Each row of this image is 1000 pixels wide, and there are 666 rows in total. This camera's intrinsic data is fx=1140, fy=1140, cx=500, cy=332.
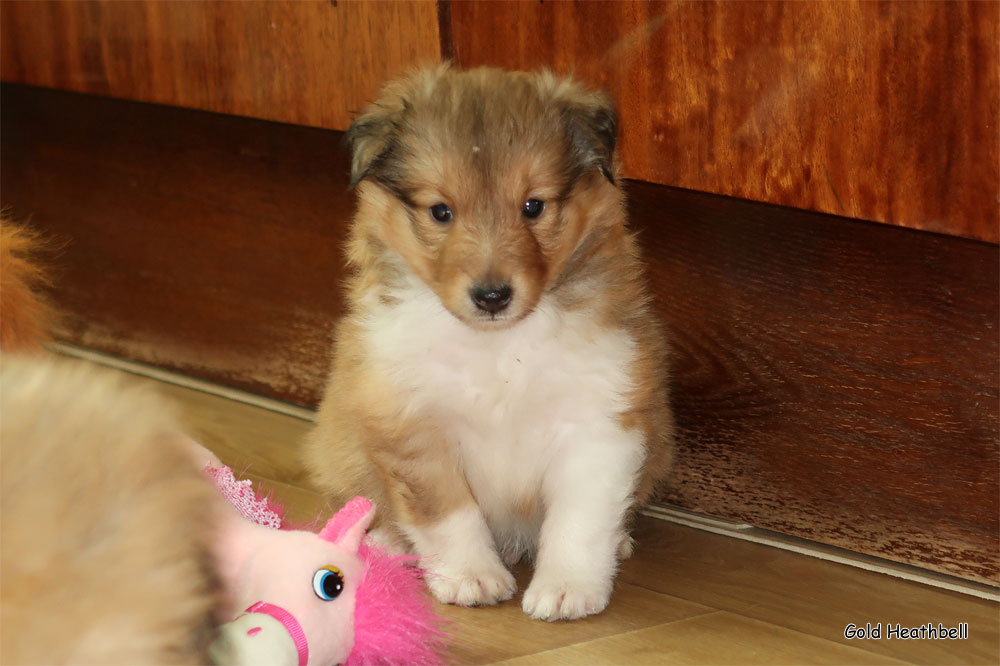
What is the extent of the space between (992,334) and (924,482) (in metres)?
0.31

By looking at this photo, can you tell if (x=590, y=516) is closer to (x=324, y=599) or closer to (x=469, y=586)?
(x=469, y=586)

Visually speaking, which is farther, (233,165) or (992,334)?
(233,165)

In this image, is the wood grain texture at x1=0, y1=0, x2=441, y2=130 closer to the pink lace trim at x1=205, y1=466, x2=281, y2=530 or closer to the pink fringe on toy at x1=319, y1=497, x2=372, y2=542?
the pink lace trim at x1=205, y1=466, x2=281, y2=530

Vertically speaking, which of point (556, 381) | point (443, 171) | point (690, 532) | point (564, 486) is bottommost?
point (690, 532)

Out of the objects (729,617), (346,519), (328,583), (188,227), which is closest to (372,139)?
(346,519)

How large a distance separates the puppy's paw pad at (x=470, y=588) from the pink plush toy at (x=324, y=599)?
179 millimetres

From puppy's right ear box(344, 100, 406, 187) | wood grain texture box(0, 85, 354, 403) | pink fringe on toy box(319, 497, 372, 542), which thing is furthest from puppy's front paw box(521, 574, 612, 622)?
wood grain texture box(0, 85, 354, 403)

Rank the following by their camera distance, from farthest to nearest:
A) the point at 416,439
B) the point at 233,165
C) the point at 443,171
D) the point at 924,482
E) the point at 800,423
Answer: the point at 233,165 < the point at 800,423 < the point at 924,482 < the point at 416,439 < the point at 443,171

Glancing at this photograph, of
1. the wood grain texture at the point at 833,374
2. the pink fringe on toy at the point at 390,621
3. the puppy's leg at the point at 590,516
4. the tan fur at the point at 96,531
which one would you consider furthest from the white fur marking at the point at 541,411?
the tan fur at the point at 96,531

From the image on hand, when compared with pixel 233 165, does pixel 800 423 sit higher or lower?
lower

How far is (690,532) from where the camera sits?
2.33 m

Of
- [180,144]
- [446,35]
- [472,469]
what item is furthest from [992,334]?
[180,144]

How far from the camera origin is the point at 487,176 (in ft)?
5.96

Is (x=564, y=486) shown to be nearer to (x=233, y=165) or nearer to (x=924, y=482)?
(x=924, y=482)
